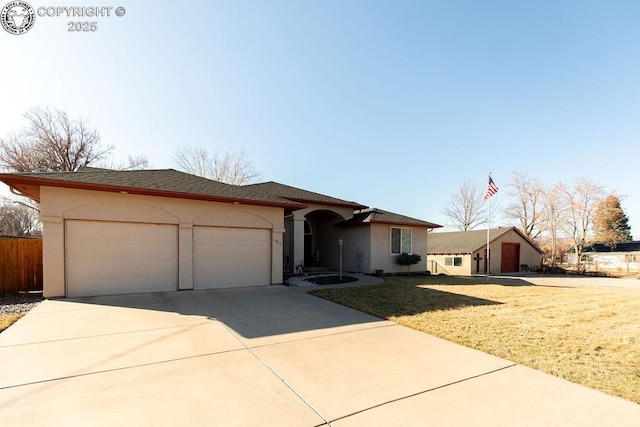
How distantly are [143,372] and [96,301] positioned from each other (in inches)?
214

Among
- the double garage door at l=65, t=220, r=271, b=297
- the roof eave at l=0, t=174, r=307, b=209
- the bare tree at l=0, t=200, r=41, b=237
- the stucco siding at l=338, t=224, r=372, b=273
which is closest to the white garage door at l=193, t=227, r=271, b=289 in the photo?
the double garage door at l=65, t=220, r=271, b=297

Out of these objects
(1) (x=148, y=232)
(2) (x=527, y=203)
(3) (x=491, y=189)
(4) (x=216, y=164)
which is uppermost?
(4) (x=216, y=164)

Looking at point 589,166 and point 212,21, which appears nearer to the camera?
point 212,21

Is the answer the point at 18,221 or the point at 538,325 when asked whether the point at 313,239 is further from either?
the point at 18,221

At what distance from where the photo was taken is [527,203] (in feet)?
106

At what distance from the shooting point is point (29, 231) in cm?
3522

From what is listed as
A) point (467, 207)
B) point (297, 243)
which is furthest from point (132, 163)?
point (467, 207)

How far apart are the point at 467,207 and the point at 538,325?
110ft

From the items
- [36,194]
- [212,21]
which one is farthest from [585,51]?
[36,194]

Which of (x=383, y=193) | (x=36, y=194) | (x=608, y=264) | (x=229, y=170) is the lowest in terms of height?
(x=608, y=264)

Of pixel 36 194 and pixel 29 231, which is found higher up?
pixel 36 194

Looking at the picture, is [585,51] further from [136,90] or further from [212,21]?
[136,90]

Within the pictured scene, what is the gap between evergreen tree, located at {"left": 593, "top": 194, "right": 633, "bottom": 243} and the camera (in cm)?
3334

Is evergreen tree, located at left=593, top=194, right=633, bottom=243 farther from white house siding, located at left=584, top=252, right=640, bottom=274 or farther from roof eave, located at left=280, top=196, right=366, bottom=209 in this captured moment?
roof eave, located at left=280, top=196, right=366, bottom=209
